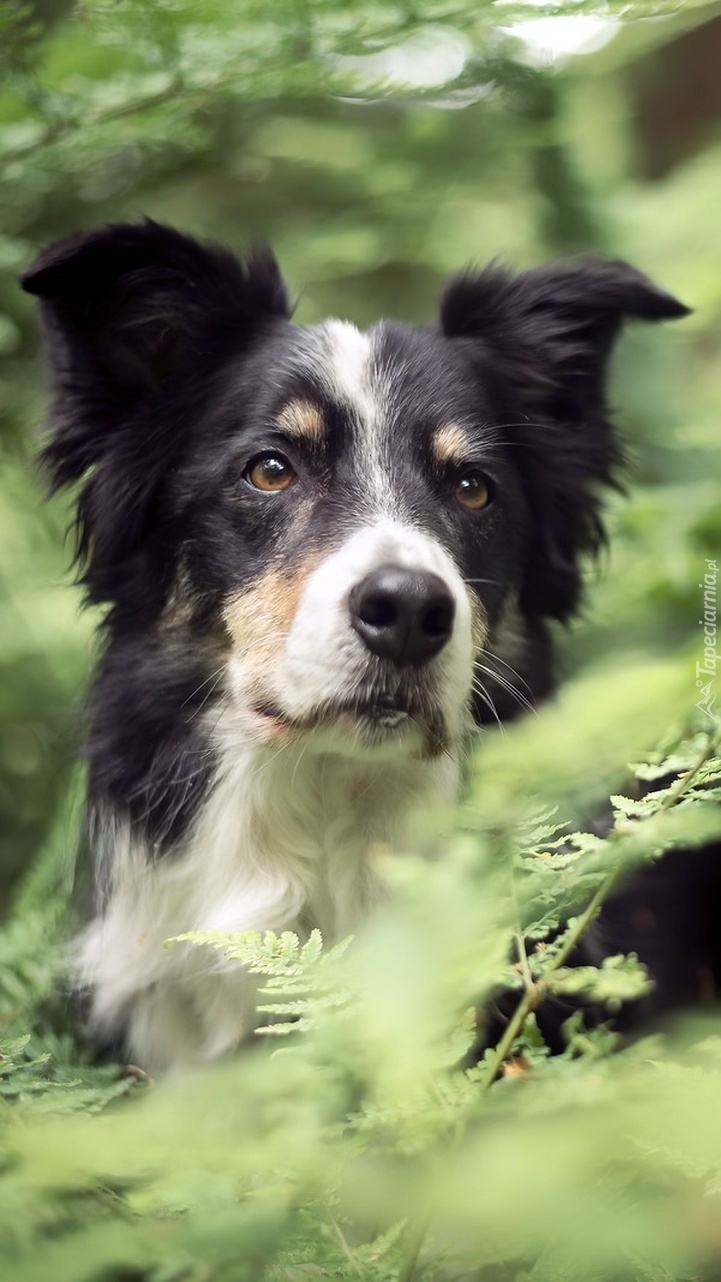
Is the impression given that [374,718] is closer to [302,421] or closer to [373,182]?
[302,421]

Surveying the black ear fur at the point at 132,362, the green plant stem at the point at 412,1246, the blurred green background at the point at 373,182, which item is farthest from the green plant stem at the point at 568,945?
the black ear fur at the point at 132,362

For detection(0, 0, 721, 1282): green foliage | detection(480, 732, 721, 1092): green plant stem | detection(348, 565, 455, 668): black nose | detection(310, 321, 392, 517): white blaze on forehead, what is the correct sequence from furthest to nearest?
1. detection(310, 321, 392, 517): white blaze on forehead
2. detection(348, 565, 455, 668): black nose
3. detection(480, 732, 721, 1092): green plant stem
4. detection(0, 0, 721, 1282): green foliage

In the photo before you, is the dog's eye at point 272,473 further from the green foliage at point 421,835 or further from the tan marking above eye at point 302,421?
the green foliage at point 421,835

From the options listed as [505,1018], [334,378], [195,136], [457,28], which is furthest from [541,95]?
[505,1018]

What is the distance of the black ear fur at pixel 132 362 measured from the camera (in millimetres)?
2955

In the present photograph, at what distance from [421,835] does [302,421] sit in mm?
1072

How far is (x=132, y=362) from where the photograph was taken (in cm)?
309

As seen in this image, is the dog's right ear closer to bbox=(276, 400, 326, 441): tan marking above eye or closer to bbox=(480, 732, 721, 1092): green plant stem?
bbox=(276, 400, 326, 441): tan marking above eye

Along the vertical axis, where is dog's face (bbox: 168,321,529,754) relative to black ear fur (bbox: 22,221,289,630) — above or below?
below

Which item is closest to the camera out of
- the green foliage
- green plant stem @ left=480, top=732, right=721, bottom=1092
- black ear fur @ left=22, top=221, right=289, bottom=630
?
the green foliage

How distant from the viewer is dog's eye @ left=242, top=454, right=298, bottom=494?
9.09ft

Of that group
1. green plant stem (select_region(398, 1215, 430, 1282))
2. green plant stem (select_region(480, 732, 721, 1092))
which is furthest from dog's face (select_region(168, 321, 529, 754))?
green plant stem (select_region(398, 1215, 430, 1282))

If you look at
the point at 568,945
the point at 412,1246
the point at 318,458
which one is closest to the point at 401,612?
the point at 318,458

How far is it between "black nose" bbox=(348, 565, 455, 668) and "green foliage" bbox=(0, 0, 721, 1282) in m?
0.34
